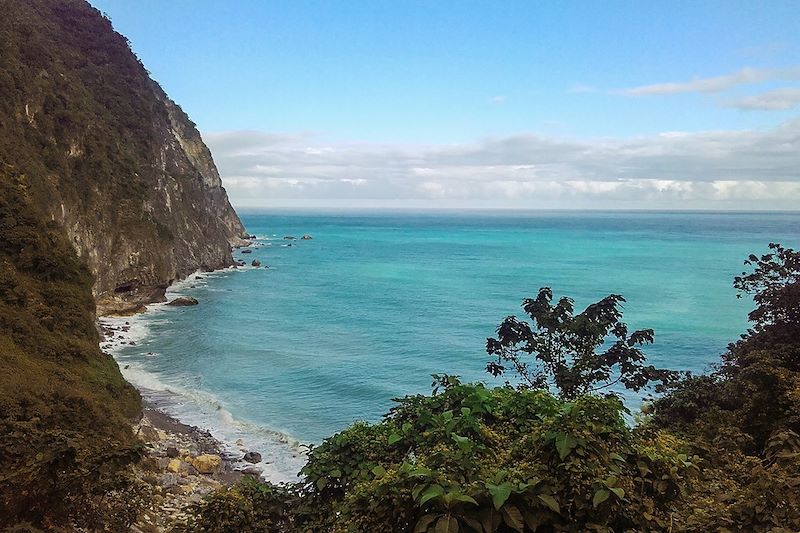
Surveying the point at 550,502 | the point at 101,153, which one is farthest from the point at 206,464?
the point at 101,153

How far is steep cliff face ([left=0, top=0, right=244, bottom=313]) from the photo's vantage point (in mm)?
35906

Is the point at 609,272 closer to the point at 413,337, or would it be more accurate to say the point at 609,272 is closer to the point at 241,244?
the point at 413,337

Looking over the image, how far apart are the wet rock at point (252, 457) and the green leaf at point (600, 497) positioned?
1970 cm

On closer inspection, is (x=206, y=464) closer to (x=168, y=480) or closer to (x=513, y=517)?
(x=168, y=480)

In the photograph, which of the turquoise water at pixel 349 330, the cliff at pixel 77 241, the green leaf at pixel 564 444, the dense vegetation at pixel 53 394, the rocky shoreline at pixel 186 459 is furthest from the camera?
the turquoise water at pixel 349 330

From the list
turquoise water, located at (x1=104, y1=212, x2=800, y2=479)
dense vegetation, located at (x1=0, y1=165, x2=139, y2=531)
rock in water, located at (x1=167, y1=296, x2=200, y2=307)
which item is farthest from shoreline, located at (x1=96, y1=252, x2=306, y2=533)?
rock in water, located at (x1=167, y1=296, x2=200, y2=307)

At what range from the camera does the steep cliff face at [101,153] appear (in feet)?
118

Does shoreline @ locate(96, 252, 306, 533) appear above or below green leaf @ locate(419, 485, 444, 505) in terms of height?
below

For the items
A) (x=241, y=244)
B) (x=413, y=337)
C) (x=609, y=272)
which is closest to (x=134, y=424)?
(x=413, y=337)

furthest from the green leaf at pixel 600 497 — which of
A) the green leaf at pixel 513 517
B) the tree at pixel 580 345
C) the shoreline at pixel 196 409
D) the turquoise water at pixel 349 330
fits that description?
the turquoise water at pixel 349 330

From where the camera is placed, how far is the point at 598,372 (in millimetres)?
12648

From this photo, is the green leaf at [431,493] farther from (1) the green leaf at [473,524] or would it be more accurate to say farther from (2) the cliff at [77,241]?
(2) the cliff at [77,241]

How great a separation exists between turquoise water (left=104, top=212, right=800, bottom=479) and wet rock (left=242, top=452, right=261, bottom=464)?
2.37 feet

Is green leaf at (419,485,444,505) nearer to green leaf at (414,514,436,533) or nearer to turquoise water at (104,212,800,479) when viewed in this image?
green leaf at (414,514,436,533)
